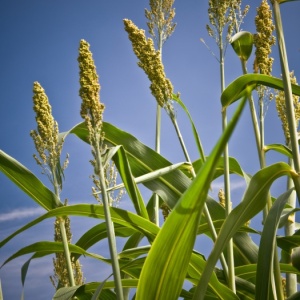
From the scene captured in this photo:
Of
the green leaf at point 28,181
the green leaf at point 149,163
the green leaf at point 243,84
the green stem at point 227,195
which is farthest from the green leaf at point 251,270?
the green leaf at point 28,181

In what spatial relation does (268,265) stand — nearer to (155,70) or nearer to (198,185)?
(198,185)

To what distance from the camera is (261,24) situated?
6.17 feet

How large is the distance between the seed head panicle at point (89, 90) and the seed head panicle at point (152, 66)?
1.08ft

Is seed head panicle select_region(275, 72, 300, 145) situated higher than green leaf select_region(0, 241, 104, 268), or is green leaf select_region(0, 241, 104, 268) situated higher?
seed head panicle select_region(275, 72, 300, 145)

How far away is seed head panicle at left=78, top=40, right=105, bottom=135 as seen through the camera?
55.4 inches

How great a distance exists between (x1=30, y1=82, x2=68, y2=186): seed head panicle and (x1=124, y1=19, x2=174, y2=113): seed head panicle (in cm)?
36

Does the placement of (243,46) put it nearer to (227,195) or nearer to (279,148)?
(279,148)

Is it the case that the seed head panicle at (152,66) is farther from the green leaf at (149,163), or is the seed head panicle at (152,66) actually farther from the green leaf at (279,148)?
the green leaf at (279,148)

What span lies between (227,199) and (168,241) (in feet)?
2.40

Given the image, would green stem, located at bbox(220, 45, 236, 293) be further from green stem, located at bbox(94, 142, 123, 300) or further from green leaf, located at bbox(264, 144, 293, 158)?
green stem, located at bbox(94, 142, 123, 300)

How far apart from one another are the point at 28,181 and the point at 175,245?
3.08 feet

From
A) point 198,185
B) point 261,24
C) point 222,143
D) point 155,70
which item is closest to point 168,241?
point 198,185

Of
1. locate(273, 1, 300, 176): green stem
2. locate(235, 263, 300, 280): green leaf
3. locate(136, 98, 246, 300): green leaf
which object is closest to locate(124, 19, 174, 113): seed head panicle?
locate(273, 1, 300, 176): green stem

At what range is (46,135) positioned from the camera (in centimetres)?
165
